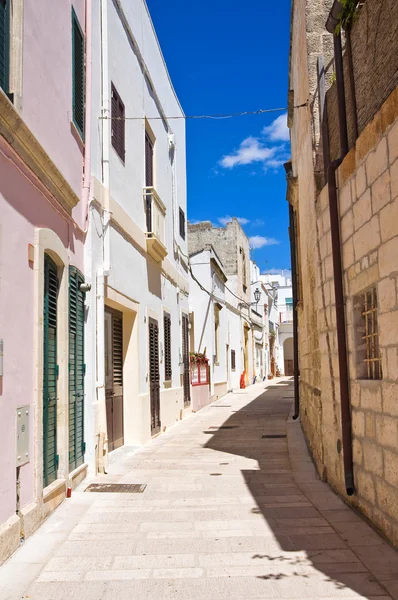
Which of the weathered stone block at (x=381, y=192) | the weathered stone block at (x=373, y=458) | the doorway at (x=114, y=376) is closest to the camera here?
the weathered stone block at (x=381, y=192)

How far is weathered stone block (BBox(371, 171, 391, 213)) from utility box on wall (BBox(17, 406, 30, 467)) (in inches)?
135

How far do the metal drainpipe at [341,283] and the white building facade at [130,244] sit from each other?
130 inches

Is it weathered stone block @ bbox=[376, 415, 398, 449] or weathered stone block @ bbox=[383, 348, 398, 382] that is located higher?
weathered stone block @ bbox=[383, 348, 398, 382]

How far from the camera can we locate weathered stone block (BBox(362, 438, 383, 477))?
508 centimetres

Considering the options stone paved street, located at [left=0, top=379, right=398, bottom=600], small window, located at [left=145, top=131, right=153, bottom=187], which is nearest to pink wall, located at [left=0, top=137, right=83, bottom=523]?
stone paved street, located at [left=0, top=379, right=398, bottom=600]

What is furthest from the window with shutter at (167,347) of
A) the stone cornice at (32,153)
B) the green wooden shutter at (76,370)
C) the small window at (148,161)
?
the stone cornice at (32,153)

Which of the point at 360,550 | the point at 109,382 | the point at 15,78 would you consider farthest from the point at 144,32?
the point at 360,550

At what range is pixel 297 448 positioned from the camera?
10070 mm

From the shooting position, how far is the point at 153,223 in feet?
39.9

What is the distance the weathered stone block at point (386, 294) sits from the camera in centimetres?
468

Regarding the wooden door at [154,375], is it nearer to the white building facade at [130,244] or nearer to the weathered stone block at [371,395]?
the white building facade at [130,244]

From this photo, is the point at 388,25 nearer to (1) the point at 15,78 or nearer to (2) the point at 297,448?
(1) the point at 15,78

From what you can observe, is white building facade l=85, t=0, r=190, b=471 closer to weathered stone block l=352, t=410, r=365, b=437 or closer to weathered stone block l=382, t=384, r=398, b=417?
weathered stone block l=352, t=410, r=365, b=437

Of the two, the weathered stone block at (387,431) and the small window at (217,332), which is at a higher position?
the small window at (217,332)
